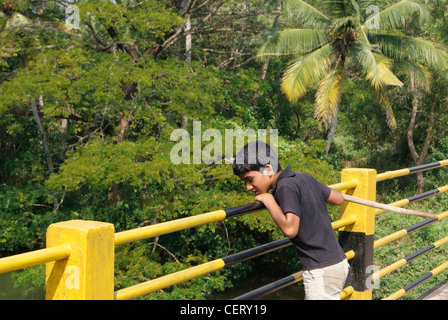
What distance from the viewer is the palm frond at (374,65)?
1537 cm

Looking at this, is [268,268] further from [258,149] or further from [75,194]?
[258,149]

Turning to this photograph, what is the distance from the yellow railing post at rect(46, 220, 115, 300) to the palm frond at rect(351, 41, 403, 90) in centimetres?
1448

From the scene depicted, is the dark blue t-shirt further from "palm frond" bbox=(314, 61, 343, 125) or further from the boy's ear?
"palm frond" bbox=(314, 61, 343, 125)

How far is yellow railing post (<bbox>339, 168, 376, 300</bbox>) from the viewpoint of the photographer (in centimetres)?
300

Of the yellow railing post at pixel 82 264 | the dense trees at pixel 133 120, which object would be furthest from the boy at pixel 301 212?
the dense trees at pixel 133 120

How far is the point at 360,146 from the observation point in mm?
23469

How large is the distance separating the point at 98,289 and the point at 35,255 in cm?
26

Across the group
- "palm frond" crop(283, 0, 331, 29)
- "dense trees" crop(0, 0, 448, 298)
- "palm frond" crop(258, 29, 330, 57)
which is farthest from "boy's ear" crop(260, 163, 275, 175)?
"palm frond" crop(283, 0, 331, 29)

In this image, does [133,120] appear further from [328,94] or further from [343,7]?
[343,7]

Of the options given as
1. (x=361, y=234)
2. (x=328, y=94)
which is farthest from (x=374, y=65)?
(x=361, y=234)

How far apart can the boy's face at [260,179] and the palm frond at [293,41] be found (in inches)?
567

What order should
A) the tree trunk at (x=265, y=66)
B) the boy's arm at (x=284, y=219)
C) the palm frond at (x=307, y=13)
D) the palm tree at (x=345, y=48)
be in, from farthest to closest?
1. the tree trunk at (x=265, y=66)
2. the palm frond at (x=307, y=13)
3. the palm tree at (x=345, y=48)
4. the boy's arm at (x=284, y=219)

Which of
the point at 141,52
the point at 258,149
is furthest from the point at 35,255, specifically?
the point at 141,52

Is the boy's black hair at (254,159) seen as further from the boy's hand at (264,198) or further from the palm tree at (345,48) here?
the palm tree at (345,48)
